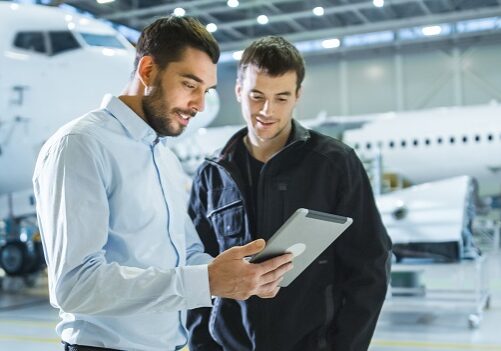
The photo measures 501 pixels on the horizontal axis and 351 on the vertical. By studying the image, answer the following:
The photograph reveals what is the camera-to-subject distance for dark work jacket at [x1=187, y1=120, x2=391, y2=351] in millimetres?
2234

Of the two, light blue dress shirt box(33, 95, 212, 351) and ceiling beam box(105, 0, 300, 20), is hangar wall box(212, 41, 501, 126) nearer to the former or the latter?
ceiling beam box(105, 0, 300, 20)

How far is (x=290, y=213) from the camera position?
2309 mm

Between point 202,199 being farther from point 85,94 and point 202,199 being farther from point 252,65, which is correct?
point 85,94

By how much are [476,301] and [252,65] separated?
5.62m

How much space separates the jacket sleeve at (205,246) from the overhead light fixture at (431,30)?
22780 mm

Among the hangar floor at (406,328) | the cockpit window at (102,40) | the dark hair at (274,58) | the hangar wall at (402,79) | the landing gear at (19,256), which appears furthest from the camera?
the hangar wall at (402,79)

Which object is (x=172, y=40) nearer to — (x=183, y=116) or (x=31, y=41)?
(x=183, y=116)

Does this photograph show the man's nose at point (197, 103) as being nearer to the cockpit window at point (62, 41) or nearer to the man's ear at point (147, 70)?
the man's ear at point (147, 70)

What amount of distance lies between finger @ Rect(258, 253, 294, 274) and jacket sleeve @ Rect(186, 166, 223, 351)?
2.57 ft

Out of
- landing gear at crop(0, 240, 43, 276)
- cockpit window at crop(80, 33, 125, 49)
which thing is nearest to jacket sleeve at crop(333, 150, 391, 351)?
cockpit window at crop(80, 33, 125, 49)

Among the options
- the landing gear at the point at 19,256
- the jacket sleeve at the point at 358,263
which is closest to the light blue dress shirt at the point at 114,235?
the jacket sleeve at the point at 358,263

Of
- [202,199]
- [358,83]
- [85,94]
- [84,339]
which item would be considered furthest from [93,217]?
[358,83]

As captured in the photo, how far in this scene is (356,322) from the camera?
7.22ft

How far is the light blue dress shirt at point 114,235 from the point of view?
1.60 m
